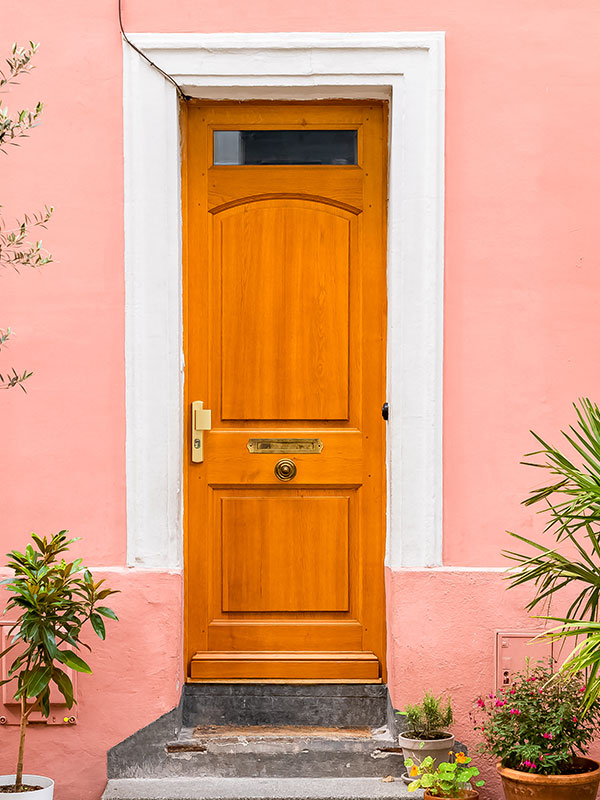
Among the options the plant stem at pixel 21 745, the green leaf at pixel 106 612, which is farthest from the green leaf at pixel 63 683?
the green leaf at pixel 106 612

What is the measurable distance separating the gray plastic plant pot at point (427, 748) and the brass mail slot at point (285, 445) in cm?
128

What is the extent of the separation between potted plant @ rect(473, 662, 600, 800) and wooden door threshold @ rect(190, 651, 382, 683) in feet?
2.18

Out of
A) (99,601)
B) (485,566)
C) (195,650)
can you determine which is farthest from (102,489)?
(485,566)

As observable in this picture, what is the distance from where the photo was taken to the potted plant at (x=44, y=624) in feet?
12.6

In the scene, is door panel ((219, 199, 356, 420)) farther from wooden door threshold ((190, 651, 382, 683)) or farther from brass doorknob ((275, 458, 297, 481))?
wooden door threshold ((190, 651, 382, 683))

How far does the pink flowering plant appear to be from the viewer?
3.81 meters

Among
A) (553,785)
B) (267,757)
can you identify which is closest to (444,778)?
(553,785)

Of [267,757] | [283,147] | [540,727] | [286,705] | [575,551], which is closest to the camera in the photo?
[540,727]

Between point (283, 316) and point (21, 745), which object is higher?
point (283, 316)

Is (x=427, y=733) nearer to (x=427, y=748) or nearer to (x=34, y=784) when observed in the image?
(x=427, y=748)

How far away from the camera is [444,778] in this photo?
3.86 m

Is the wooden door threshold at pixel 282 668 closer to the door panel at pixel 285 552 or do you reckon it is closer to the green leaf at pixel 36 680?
the door panel at pixel 285 552

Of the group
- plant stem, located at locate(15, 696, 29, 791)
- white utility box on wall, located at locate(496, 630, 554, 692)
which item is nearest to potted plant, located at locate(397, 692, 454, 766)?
white utility box on wall, located at locate(496, 630, 554, 692)

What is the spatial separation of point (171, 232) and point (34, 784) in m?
2.27
